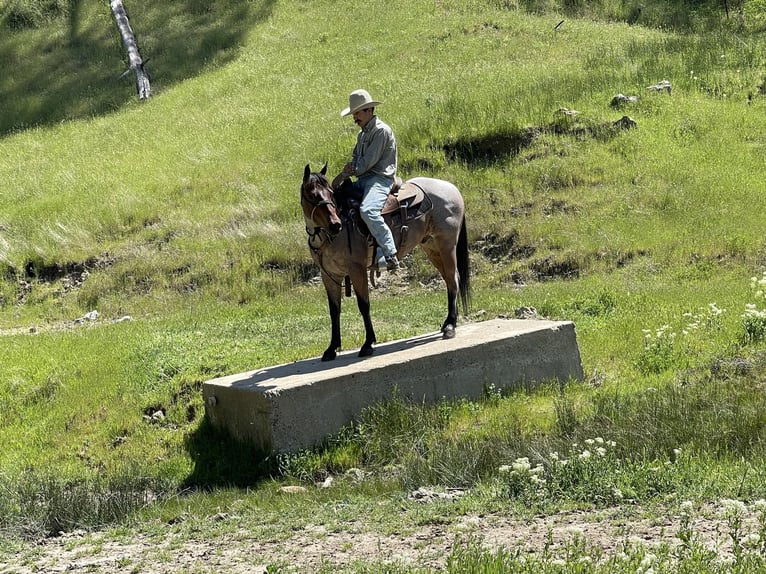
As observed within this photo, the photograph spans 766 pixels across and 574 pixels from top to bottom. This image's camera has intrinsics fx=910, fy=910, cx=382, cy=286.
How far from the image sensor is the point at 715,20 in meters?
35.8

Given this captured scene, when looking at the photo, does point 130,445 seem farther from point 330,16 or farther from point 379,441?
point 330,16

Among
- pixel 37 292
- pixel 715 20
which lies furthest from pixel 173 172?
pixel 715 20

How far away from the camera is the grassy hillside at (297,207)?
38.8 ft

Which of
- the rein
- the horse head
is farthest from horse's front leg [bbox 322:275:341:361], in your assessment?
the horse head

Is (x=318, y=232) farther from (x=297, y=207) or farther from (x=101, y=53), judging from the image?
(x=101, y=53)

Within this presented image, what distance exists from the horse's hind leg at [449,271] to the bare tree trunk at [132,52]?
23.3 metres

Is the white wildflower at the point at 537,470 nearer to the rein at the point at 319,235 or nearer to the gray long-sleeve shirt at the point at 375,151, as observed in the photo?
the rein at the point at 319,235

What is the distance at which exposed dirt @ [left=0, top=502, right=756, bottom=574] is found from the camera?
5797 millimetres

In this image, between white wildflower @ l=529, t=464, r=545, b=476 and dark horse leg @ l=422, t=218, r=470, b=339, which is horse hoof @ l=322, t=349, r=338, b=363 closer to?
dark horse leg @ l=422, t=218, r=470, b=339

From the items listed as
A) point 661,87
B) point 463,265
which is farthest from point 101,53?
point 463,265

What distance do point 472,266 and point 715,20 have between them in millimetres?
22719

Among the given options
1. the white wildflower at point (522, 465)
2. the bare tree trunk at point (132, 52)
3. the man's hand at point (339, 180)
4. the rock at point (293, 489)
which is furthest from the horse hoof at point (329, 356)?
the bare tree trunk at point (132, 52)

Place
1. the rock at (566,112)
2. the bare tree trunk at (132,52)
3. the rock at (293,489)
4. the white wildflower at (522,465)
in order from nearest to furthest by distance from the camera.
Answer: the white wildflower at (522,465)
the rock at (293,489)
the rock at (566,112)
the bare tree trunk at (132,52)

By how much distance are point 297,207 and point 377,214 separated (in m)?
11.1
